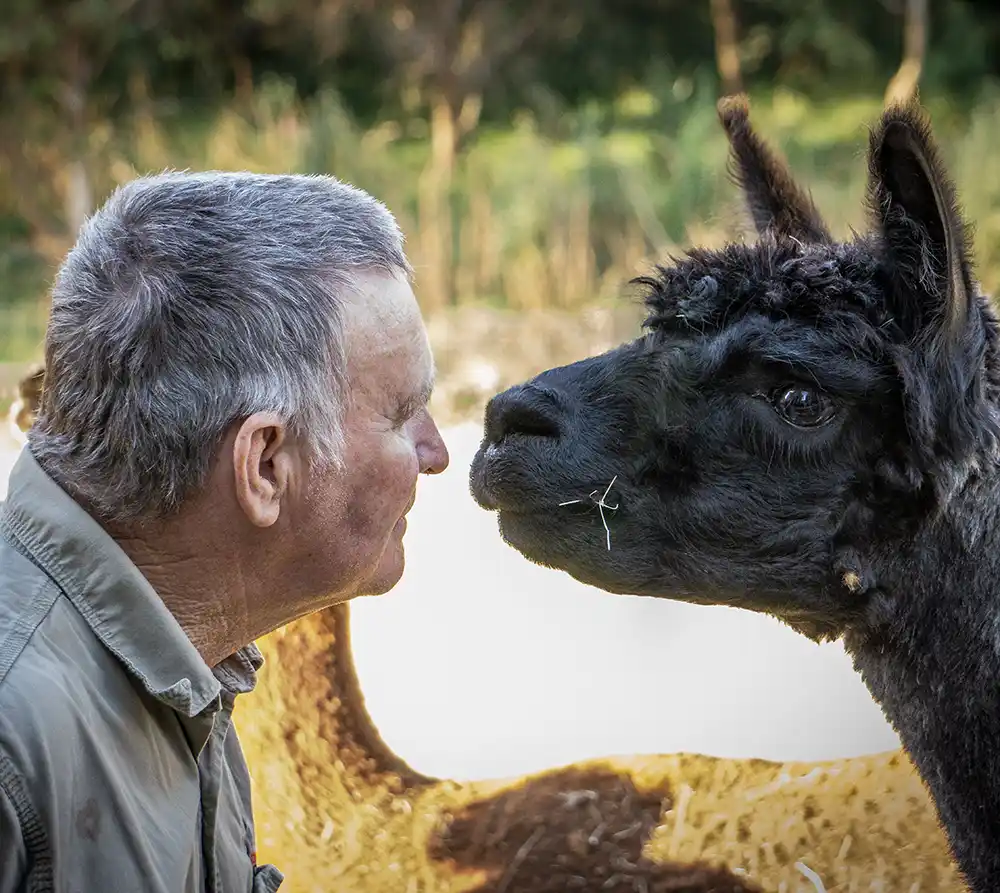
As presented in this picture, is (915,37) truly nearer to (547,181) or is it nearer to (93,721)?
(547,181)

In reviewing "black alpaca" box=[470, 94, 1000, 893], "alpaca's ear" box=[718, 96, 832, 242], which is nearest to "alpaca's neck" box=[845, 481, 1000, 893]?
"black alpaca" box=[470, 94, 1000, 893]

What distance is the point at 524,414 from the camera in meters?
2.30

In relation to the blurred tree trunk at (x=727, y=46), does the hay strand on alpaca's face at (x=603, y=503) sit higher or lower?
lower

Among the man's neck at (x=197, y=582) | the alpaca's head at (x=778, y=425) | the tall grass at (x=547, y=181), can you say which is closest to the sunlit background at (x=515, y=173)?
the tall grass at (x=547, y=181)

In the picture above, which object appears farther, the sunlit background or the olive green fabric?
the sunlit background

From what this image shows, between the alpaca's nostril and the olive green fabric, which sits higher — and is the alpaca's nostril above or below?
above

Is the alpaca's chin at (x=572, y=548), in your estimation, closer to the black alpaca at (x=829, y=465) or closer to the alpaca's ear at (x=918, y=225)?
the black alpaca at (x=829, y=465)

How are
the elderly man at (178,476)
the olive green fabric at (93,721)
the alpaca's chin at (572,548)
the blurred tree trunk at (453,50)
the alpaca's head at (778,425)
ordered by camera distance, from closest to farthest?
the olive green fabric at (93,721)
the elderly man at (178,476)
the alpaca's head at (778,425)
the alpaca's chin at (572,548)
the blurred tree trunk at (453,50)

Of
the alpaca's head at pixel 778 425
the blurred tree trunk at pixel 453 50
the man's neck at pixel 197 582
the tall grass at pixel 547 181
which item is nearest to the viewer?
the man's neck at pixel 197 582

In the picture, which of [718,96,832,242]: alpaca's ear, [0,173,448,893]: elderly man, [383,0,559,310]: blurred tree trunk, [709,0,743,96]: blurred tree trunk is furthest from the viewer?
[709,0,743,96]: blurred tree trunk

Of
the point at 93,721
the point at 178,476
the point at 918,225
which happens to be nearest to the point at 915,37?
the point at 918,225

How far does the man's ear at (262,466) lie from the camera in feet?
6.51

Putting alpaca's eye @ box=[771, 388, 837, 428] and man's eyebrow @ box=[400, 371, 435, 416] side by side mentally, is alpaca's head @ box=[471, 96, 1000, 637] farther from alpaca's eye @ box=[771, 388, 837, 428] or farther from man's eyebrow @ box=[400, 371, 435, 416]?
man's eyebrow @ box=[400, 371, 435, 416]

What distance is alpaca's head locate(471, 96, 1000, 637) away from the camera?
219cm
